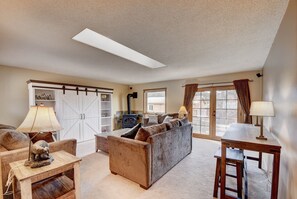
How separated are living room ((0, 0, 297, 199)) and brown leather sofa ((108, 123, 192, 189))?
143mm

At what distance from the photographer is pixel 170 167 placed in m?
2.89

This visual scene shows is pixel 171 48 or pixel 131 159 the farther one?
pixel 171 48

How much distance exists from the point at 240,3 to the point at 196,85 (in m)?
4.16

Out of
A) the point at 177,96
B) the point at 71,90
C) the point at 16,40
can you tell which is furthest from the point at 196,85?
the point at 16,40

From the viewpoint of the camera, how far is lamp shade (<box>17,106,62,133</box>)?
1.42 m

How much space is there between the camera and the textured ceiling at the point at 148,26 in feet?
4.78

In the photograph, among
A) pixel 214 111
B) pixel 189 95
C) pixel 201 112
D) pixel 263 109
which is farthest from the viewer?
pixel 189 95

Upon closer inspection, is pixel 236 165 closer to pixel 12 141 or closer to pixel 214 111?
pixel 12 141

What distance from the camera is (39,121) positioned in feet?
4.83

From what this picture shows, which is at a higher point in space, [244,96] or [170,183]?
[244,96]

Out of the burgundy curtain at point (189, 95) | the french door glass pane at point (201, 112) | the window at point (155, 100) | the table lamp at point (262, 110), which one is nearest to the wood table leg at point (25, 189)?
the table lamp at point (262, 110)

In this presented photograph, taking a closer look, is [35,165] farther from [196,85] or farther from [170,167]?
[196,85]

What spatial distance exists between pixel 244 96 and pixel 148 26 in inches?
162

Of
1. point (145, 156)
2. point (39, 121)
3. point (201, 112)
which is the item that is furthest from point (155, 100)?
point (39, 121)
